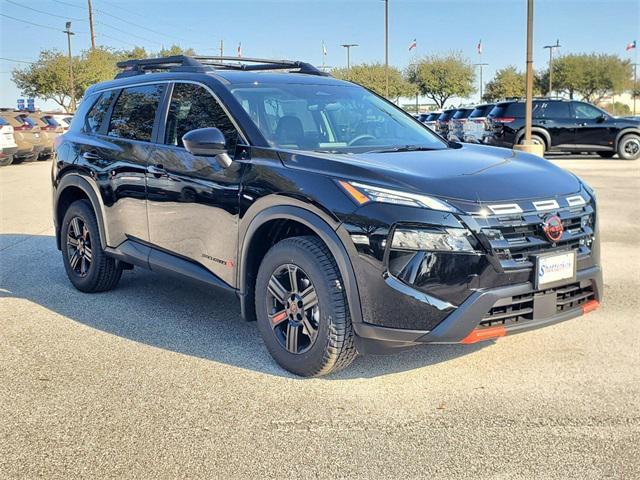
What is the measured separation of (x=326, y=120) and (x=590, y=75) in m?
68.6

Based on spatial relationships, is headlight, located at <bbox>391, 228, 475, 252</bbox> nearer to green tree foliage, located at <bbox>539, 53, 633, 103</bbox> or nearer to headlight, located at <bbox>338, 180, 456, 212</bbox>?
headlight, located at <bbox>338, 180, 456, 212</bbox>

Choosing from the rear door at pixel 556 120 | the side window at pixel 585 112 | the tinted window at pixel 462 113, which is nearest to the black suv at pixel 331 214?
the rear door at pixel 556 120

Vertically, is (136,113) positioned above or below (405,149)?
above

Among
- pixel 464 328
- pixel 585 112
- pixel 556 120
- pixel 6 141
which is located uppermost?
pixel 585 112

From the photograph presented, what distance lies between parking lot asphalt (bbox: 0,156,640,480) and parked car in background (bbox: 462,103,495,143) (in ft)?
53.0

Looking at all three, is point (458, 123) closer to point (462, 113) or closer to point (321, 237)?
point (462, 113)

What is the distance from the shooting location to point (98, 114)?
594 centimetres

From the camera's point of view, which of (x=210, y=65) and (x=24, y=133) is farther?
(x=24, y=133)

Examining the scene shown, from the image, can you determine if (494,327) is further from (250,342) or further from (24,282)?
(24,282)

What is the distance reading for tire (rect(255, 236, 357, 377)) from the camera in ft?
12.0

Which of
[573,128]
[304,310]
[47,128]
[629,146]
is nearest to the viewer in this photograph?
[304,310]

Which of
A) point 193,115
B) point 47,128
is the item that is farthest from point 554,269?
point 47,128

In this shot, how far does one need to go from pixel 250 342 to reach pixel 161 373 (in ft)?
2.39

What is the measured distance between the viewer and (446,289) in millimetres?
3438
